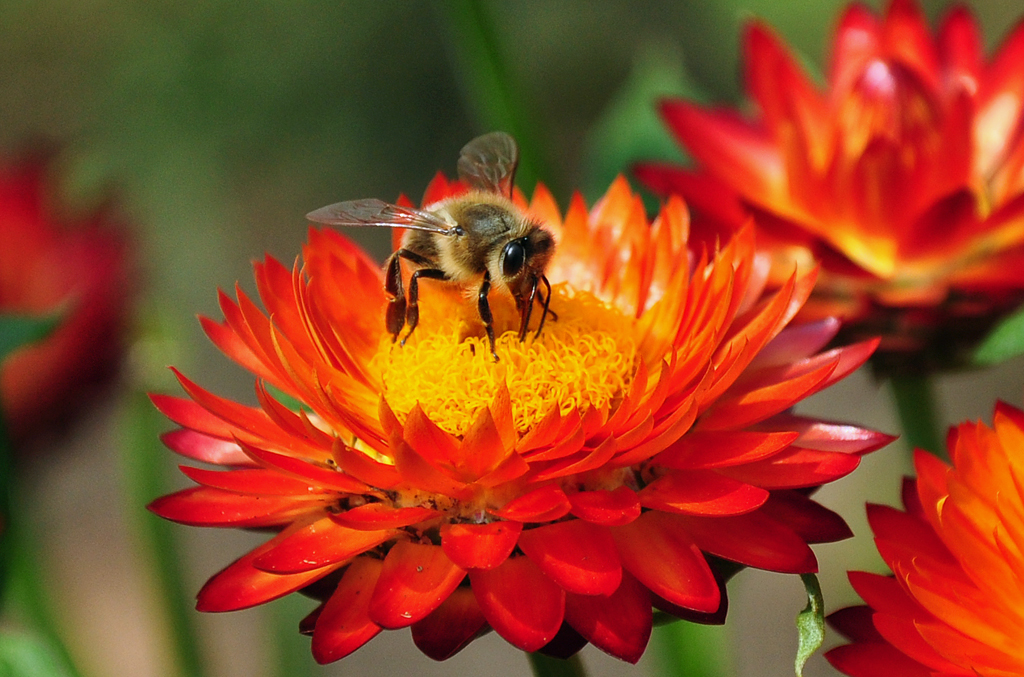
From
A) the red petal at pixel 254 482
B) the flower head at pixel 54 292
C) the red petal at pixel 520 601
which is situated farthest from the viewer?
the flower head at pixel 54 292

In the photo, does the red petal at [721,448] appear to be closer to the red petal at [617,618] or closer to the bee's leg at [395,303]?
A: the red petal at [617,618]

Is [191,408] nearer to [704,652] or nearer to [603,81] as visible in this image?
[704,652]

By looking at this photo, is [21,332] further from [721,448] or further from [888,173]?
[888,173]

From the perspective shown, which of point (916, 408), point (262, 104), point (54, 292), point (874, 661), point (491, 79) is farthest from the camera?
point (262, 104)

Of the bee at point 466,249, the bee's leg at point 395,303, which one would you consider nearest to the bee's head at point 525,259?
the bee at point 466,249

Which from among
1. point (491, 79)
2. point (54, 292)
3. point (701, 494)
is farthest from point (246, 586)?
point (54, 292)

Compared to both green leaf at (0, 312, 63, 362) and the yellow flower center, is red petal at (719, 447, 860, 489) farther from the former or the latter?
green leaf at (0, 312, 63, 362)

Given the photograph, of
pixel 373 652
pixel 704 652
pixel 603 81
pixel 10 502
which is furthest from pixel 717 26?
pixel 10 502
